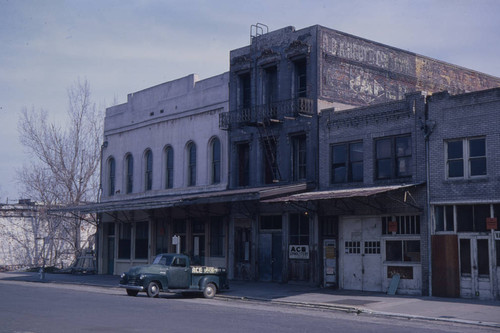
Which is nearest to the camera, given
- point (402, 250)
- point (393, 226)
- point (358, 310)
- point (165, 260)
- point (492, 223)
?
point (358, 310)

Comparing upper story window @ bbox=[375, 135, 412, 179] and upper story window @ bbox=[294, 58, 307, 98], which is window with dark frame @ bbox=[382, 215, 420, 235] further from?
upper story window @ bbox=[294, 58, 307, 98]

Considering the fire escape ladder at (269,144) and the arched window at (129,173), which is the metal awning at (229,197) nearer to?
the fire escape ladder at (269,144)

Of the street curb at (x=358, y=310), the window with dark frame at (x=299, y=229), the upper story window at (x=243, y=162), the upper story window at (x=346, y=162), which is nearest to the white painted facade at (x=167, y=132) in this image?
the upper story window at (x=243, y=162)

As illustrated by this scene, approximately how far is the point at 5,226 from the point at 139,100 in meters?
19.3

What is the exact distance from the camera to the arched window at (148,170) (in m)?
38.3

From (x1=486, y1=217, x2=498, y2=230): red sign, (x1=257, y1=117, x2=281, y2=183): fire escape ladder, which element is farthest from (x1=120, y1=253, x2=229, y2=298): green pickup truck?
(x1=486, y1=217, x2=498, y2=230): red sign

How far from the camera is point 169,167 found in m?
36.9

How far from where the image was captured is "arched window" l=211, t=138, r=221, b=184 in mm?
33281

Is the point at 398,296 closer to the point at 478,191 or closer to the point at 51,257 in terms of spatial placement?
the point at 478,191

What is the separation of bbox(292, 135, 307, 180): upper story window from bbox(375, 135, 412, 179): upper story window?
410 centimetres

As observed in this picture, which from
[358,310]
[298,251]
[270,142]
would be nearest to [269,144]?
[270,142]

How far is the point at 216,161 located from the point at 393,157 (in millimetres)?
11217

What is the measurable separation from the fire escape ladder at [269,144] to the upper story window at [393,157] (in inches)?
210

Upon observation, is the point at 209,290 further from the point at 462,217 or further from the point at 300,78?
the point at 300,78
